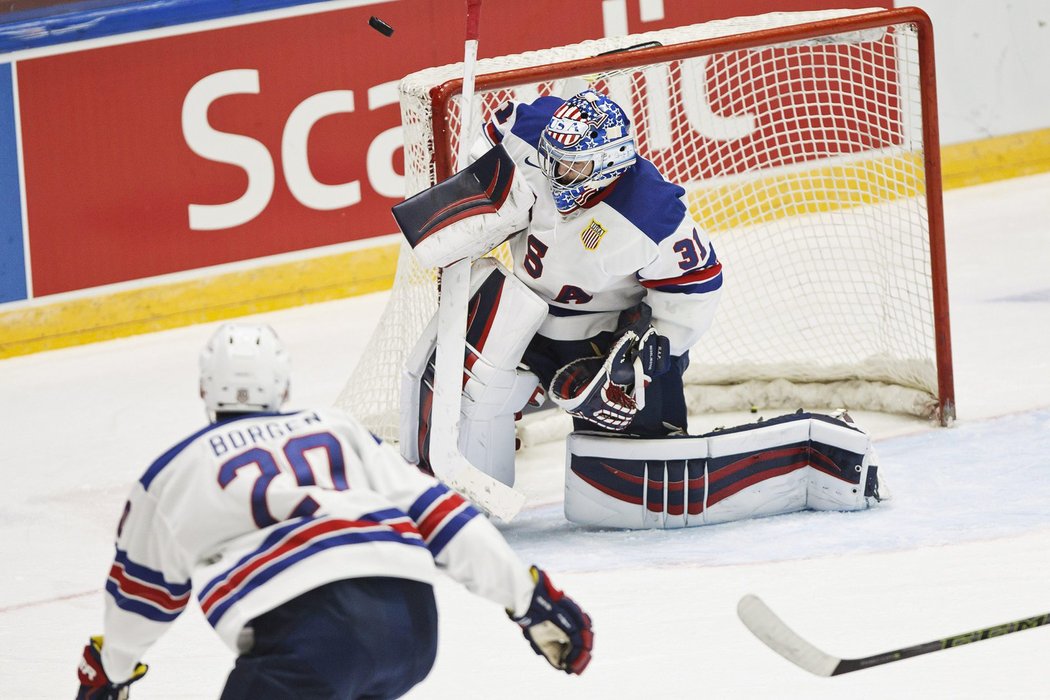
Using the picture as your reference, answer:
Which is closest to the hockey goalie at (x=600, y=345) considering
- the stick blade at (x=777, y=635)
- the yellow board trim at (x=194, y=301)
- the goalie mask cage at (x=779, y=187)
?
the goalie mask cage at (x=779, y=187)

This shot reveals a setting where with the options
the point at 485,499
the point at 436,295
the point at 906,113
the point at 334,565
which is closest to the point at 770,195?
the point at 906,113

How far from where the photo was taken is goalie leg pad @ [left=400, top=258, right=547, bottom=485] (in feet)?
11.9

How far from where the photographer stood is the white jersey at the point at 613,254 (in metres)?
3.47

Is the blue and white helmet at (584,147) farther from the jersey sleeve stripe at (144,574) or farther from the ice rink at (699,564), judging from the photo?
the jersey sleeve stripe at (144,574)

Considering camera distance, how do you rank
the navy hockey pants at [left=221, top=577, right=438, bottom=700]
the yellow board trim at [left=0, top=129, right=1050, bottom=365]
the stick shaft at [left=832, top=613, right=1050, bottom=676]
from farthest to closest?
the yellow board trim at [left=0, top=129, right=1050, bottom=365]
the stick shaft at [left=832, top=613, right=1050, bottom=676]
the navy hockey pants at [left=221, top=577, right=438, bottom=700]

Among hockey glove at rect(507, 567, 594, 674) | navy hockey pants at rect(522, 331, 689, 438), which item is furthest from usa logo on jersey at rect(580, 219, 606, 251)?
hockey glove at rect(507, 567, 594, 674)

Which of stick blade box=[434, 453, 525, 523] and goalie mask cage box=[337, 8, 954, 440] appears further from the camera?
goalie mask cage box=[337, 8, 954, 440]

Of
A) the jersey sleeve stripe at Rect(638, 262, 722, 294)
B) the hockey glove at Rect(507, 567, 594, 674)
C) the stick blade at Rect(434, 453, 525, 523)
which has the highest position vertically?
the jersey sleeve stripe at Rect(638, 262, 722, 294)

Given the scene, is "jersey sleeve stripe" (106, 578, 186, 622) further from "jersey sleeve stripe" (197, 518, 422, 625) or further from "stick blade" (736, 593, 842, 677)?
"stick blade" (736, 593, 842, 677)

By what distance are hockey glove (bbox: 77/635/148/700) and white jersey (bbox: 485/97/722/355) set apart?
5.17ft

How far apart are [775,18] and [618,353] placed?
1271 millimetres

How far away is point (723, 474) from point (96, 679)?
5.84 ft

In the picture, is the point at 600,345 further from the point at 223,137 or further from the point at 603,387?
the point at 223,137

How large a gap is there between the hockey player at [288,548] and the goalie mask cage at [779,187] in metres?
1.84
